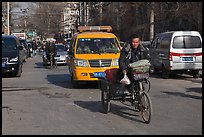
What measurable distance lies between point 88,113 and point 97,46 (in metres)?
5.46

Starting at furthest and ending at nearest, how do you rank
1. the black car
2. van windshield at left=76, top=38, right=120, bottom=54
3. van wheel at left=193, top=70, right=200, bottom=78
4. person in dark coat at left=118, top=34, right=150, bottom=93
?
1. the black car
2. van wheel at left=193, top=70, right=200, bottom=78
3. van windshield at left=76, top=38, right=120, bottom=54
4. person in dark coat at left=118, top=34, right=150, bottom=93

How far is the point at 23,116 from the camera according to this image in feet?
29.5

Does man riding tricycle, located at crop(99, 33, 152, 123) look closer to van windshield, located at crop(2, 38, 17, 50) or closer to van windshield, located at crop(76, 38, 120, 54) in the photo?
van windshield, located at crop(76, 38, 120, 54)

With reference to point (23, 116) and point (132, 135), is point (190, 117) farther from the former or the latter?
point (23, 116)

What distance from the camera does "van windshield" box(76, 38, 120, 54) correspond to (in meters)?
14.2

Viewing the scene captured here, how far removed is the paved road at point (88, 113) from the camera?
24.5 feet

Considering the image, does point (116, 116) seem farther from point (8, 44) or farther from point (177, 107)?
point (8, 44)

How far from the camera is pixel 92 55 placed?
1379 centimetres

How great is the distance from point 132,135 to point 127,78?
1676 millimetres

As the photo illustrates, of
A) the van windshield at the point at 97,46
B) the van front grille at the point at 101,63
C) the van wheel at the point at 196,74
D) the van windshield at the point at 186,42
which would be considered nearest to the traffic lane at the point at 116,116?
the van front grille at the point at 101,63

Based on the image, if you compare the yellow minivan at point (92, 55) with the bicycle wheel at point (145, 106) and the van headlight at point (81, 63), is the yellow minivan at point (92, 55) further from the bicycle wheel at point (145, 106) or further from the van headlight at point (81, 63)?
the bicycle wheel at point (145, 106)

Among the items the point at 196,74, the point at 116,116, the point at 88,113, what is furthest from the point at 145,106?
the point at 196,74

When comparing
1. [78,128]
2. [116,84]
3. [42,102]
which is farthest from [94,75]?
[78,128]

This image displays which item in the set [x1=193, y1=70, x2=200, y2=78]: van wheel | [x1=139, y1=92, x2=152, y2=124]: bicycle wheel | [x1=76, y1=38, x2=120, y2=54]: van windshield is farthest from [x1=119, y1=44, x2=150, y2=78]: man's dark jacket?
[x1=193, y1=70, x2=200, y2=78]: van wheel
